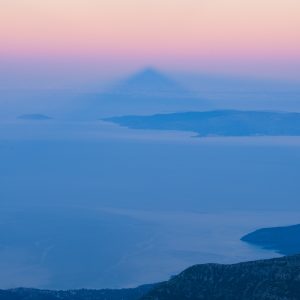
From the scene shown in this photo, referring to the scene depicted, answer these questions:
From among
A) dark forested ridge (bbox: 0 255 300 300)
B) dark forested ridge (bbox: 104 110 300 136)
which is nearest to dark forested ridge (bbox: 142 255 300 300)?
dark forested ridge (bbox: 0 255 300 300)

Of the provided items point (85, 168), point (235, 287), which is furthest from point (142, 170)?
point (235, 287)

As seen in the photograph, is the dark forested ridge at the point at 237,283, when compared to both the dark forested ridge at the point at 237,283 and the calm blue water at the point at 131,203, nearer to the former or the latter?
the dark forested ridge at the point at 237,283

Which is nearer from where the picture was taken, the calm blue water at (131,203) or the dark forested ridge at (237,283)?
the dark forested ridge at (237,283)

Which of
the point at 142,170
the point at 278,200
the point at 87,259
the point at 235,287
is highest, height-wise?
the point at 142,170

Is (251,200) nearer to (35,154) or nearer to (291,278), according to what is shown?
(35,154)

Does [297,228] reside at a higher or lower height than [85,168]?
lower

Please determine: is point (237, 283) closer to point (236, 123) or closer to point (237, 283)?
point (237, 283)

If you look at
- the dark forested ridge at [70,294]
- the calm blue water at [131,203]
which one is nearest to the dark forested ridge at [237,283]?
the dark forested ridge at [70,294]

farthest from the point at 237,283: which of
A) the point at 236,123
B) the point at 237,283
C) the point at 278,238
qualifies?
the point at 236,123
